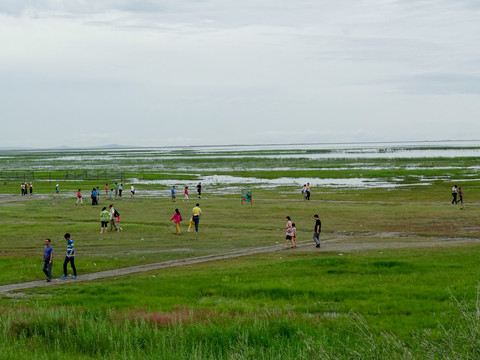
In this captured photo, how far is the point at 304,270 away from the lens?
24656 millimetres

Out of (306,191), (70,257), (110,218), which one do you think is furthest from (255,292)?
(306,191)

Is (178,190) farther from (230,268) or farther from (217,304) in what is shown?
(217,304)

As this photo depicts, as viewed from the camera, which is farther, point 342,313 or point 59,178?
point 59,178

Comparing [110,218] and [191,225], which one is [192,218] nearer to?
[191,225]

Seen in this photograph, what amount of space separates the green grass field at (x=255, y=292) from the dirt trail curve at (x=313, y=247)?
21cm

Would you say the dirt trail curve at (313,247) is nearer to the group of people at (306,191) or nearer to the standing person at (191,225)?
the standing person at (191,225)

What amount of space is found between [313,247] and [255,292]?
466 inches

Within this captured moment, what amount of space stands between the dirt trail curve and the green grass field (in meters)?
0.21

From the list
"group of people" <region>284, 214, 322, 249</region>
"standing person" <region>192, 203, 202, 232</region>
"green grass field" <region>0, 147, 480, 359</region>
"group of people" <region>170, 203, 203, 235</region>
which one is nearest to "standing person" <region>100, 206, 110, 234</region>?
"green grass field" <region>0, 147, 480, 359</region>

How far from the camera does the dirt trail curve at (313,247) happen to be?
78.5ft

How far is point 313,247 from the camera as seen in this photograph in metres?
32.0

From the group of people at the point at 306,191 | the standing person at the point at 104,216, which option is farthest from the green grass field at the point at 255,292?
the group of people at the point at 306,191

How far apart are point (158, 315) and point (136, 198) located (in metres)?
48.6

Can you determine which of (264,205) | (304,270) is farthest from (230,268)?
(264,205)
